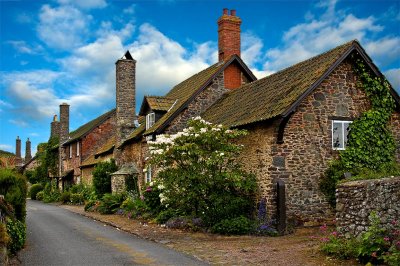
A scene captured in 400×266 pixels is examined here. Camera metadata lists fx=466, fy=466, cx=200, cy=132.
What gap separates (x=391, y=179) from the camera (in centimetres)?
1099

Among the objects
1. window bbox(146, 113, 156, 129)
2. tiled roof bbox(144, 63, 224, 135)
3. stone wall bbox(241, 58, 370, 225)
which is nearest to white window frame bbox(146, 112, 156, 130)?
window bbox(146, 113, 156, 129)

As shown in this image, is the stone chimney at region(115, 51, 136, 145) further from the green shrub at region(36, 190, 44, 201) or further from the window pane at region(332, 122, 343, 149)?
the green shrub at region(36, 190, 44, 201)

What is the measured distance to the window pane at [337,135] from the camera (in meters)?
18.4

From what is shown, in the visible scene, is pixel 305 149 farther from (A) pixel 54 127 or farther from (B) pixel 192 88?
(A) pixel 54 127

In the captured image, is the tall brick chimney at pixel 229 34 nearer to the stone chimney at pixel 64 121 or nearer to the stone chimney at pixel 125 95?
the stone chimney at pixel 125 95

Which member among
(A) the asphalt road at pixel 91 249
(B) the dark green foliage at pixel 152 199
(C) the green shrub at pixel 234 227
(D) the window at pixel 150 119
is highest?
(D) the window at pixel 150 119

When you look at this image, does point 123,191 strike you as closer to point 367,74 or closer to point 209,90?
point 209,90

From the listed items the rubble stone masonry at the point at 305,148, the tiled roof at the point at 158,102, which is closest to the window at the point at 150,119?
the tiled roof at the point at 158,102

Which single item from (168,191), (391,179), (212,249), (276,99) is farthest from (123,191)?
(391,179)

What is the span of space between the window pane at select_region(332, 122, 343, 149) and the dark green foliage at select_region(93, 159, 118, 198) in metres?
17.5

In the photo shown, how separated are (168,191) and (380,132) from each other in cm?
887

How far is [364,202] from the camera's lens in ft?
38.0

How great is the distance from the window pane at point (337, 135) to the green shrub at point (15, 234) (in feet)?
38.6

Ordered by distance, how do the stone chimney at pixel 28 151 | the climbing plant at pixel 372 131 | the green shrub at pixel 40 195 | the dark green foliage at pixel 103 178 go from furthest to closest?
the stone chimney at pixel 28 151, the green shrub at pixel 40 195, the dark green foliage at pixel 103 178, the climbing plant at pixel 372 131
